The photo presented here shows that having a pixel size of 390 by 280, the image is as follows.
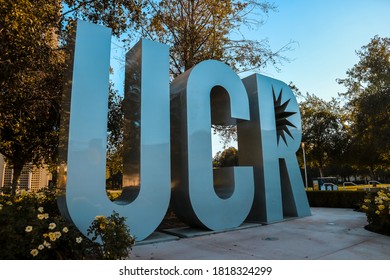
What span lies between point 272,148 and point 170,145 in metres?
3.56

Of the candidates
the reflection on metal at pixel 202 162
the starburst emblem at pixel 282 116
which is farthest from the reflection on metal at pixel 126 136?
the starburst emblem at pixel 282 116

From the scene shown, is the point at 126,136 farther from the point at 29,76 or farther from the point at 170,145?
the point at 29,76

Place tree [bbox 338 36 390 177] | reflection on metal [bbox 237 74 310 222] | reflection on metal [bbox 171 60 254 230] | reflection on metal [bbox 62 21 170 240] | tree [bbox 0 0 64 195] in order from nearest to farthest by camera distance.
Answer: reflection on metal [bbox 62 21 170 240]
tree [bbox 0 0 64 195]
reflection on metal [bbox 171 60 254 230]
reflection on metal [bbox 237 74 310 222]
tree [bbox 338 36 390 177]

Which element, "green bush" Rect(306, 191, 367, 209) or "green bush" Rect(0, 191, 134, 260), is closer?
"green bush" Rect(0, 191, 134, 260)

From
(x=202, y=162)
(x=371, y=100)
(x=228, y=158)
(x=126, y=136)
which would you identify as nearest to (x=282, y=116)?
(x=202, y=162)

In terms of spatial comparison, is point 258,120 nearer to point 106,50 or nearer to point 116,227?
Answer: point 106,50

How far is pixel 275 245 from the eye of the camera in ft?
19.9

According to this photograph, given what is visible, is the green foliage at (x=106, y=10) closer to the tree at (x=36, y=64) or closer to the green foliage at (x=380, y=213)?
the tree at (x=36, y=64)

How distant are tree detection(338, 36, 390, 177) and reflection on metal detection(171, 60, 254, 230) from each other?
53.7 ft

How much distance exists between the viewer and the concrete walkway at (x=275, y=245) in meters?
5.20

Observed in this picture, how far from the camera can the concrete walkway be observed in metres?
5.20

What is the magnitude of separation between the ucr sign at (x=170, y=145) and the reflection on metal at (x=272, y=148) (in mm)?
35

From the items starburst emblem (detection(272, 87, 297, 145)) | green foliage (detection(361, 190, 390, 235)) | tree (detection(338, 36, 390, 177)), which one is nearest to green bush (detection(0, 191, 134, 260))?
green foliage (detection(361, 190, 390, 235))

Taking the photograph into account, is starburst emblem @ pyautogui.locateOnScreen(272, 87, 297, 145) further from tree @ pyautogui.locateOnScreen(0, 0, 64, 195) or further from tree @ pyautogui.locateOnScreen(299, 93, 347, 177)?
tree @ pyautogui.locateOnScreen(299, 93, 347, 177)
